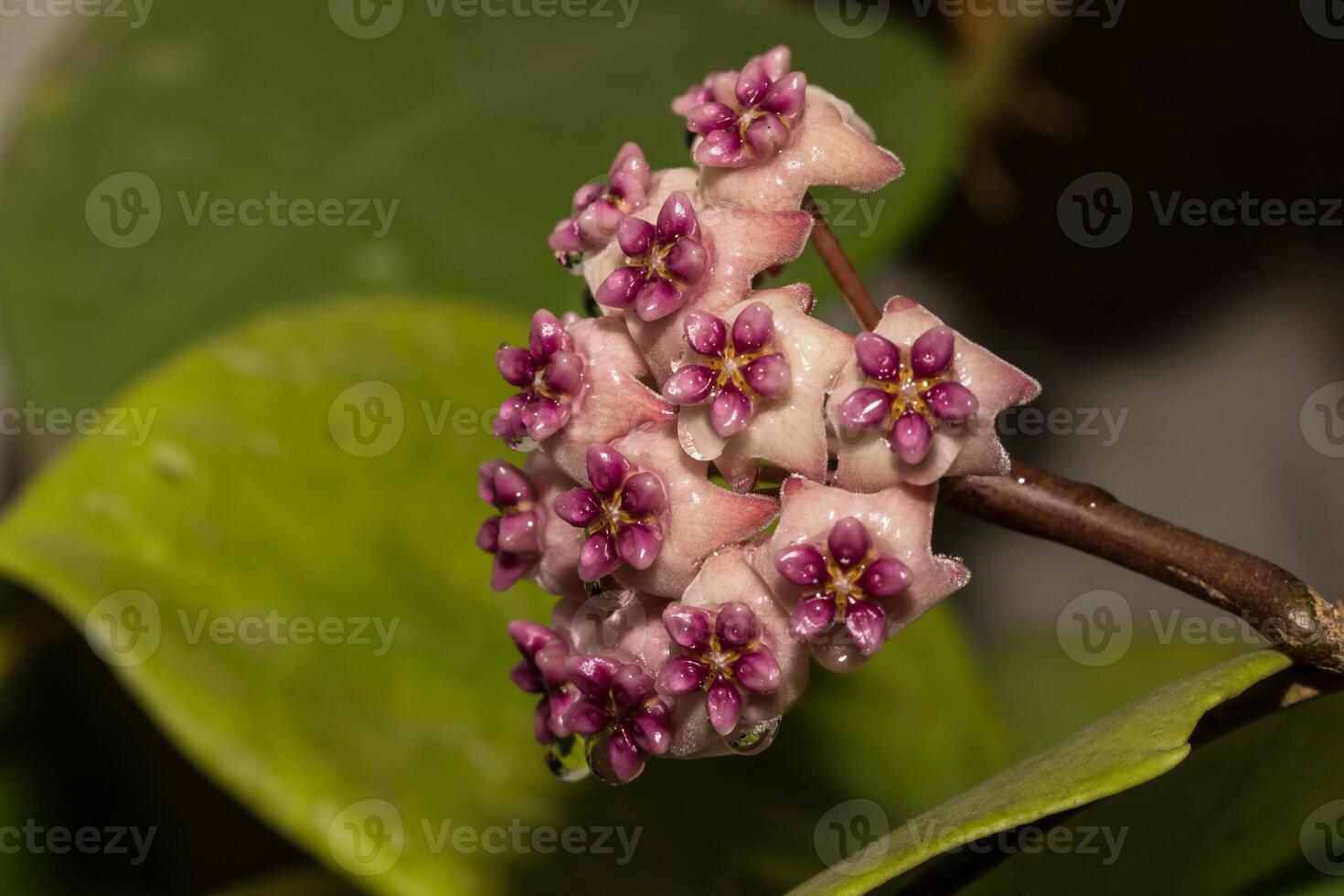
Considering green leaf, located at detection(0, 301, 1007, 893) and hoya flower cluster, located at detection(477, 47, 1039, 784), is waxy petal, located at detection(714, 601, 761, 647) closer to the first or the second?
hoya flower cluster, located at detection(477, 47, 1039, 784)

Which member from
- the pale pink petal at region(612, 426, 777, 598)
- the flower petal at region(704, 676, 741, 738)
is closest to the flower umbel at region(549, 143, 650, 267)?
the pale pink petal at region(612, 426, 777, 598)

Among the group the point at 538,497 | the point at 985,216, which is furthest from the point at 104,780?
the point at 985,216

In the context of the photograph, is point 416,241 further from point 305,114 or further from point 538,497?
point 538,497

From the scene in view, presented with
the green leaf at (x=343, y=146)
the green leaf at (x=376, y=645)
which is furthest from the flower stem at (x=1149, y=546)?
the green leaf at (x=343, y=146)

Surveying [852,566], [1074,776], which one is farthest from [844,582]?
[1074,776]

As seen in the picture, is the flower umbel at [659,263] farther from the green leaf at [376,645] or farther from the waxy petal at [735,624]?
the green leaf at [376,645]

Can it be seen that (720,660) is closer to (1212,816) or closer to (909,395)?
(909,395)
